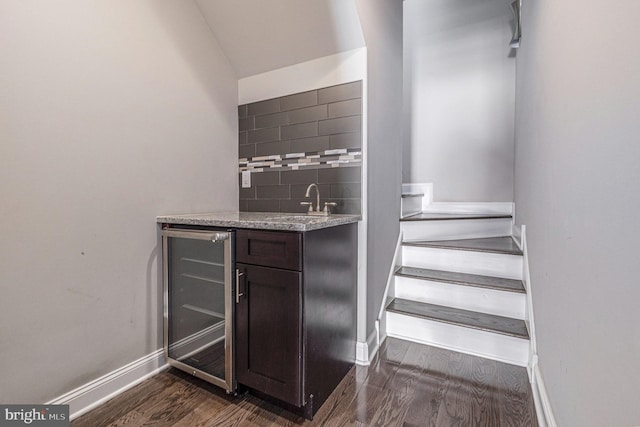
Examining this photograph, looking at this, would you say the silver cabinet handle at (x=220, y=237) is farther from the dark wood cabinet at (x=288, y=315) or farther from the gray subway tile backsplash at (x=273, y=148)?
the gray subway tile backsplash at (x=273, y=148)

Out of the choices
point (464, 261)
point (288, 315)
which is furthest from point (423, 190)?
point (288, 315)


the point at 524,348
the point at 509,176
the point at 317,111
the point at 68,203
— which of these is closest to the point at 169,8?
the point at 317,111

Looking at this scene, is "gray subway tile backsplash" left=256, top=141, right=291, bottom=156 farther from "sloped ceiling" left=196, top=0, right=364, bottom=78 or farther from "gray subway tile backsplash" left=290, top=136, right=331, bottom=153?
"sloped ceiling" left=196, top=0, right=364, bottom=78

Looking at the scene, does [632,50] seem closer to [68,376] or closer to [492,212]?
[68,376]

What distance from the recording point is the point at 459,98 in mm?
3148

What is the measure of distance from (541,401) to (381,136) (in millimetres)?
1641

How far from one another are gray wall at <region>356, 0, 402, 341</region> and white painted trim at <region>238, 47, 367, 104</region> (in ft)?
0.29

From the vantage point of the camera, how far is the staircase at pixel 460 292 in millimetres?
1842

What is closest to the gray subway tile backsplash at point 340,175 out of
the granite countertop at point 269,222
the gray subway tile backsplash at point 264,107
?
the granite countertop at point 269,222

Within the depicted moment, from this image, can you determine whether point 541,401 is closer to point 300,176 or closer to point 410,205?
point 300,176

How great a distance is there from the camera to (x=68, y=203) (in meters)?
1.35

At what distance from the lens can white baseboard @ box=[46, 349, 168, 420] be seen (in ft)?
4.48

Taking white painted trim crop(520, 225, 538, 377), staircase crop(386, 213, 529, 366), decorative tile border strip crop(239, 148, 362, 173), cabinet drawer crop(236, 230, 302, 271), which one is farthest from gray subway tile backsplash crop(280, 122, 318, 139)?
white painted trim crop(520, 225, 538, 377)

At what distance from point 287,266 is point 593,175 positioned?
1.09m
